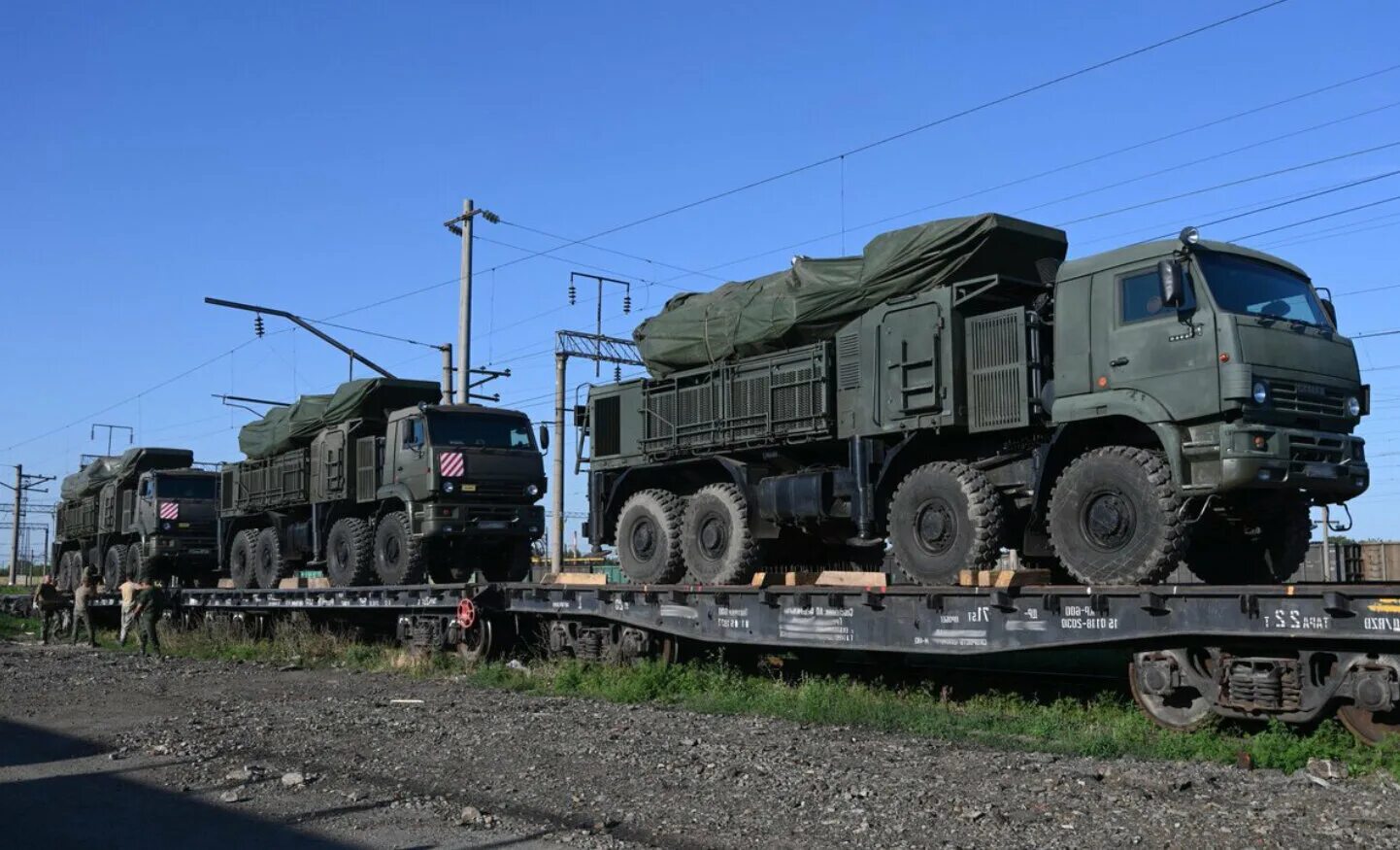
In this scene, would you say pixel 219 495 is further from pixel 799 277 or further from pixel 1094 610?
pixel 1094 610

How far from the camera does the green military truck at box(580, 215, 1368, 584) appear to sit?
377 inches

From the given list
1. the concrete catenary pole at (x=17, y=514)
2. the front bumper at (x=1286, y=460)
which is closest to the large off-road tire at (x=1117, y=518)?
the front bumper at (x=1286, y=460)

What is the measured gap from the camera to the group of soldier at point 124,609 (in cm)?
2083

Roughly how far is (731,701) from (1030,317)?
4.51m

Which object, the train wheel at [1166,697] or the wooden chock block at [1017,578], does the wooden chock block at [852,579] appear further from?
the train wheel at [1166,697]

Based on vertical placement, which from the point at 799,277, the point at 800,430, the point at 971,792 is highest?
the point at 799,277

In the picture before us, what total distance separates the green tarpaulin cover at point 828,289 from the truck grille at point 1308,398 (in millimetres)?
3303

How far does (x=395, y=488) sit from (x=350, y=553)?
2041 mm

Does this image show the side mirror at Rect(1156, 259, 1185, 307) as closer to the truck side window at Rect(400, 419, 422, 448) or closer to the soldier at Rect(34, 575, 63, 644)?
the truck side window at Rect(400, 419, 422, 448)

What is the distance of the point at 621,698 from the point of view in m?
12.5

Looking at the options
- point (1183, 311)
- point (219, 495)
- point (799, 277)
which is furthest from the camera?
point (219, 495)

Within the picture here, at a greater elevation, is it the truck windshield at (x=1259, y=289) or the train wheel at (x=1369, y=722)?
the truck windshield at (x=1259, y=289)

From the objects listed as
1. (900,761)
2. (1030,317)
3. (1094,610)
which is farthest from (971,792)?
(1030,317)

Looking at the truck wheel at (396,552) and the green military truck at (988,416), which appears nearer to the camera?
the green military truck at (988,416)
